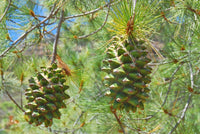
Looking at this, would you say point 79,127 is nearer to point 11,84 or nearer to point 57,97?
point 11,84

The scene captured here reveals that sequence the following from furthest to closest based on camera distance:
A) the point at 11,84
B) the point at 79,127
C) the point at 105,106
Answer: the point at 79,127 < the point at 11,84 < the point at 105,106

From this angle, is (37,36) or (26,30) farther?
(37,36)

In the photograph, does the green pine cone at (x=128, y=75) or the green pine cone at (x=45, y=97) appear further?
the green pine cone at (x=45, y=97)

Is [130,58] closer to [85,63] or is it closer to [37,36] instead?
[37,36]

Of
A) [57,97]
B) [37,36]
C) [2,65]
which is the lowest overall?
[57,97]

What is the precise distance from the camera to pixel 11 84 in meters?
1.38

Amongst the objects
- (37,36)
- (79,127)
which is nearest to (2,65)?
(37,36)

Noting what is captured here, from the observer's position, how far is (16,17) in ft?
3.69

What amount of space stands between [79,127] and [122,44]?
99 cm

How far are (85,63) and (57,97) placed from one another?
106 cm

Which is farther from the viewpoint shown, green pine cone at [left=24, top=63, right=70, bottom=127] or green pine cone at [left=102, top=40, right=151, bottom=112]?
green pine cone at [left=24, top=63, right=70, bottom=127]

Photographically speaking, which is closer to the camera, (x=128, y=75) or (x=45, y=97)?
(x=128, y=75)

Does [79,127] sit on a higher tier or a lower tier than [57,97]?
lower

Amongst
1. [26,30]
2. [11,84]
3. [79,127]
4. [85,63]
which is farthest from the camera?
[85,63]
